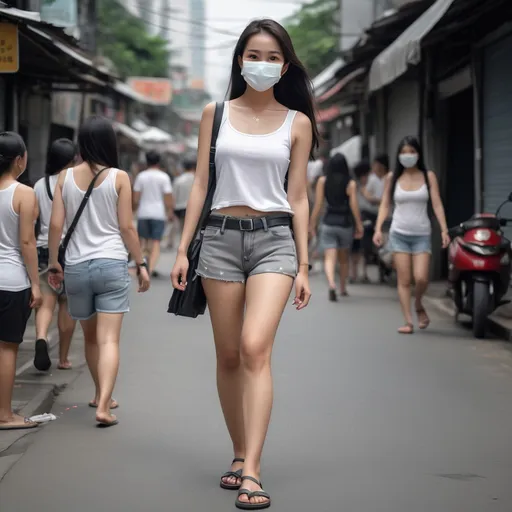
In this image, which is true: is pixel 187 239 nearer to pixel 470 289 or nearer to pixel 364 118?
pixel 470 289

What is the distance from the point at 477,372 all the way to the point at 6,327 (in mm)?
3936

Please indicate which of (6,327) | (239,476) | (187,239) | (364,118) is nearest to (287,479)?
(239,476)

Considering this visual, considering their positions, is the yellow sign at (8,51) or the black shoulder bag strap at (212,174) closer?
the black shoulder bag strap at (212,174)

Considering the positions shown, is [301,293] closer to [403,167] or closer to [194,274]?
[194,274]

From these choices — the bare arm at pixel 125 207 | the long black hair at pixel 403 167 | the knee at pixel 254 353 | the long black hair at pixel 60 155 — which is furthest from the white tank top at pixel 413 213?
the knee at pixel 254 353

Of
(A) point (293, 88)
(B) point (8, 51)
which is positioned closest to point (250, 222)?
(A) point (293, 88)

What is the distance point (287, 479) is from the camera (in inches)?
206

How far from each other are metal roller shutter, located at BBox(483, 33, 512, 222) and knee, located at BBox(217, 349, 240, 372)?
844 centimetres

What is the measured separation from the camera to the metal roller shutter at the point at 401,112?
736 inches

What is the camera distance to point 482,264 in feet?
34.0

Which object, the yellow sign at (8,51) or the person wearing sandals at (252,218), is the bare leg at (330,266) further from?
the person wearing sandals at (252,218)

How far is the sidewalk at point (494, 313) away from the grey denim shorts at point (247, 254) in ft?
18.8

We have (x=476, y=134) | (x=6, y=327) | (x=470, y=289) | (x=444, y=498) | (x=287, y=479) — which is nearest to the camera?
(x=444, y=498)

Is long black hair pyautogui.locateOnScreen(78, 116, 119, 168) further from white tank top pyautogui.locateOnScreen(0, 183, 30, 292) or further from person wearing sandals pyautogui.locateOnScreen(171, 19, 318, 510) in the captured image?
person wearing sandals pyautogui.locateOnScreen(171, 19, 318, 510)
